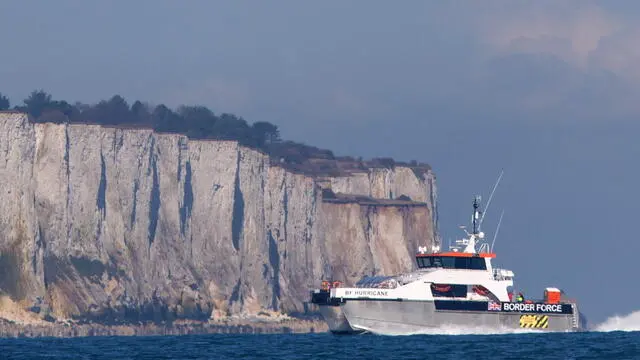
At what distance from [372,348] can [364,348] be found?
1.20 feet

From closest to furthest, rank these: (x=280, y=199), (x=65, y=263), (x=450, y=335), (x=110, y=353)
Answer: (x=110, y=353) < (x=450, y=335) < (x=65, y=263) < (x=280, y=199)

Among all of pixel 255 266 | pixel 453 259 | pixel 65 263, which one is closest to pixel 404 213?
pixel 255 266

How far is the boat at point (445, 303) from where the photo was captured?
9069 centimetres

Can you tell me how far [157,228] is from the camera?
136000mm

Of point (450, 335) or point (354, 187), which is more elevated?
point (354, 187)

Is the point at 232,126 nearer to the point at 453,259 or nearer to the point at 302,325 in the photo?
the point at 302,325

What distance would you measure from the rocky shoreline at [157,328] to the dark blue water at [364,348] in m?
23.8

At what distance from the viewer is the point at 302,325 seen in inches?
5625

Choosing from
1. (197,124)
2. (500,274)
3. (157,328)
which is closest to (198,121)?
(197,124)

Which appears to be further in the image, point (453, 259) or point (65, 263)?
point (65, 263)

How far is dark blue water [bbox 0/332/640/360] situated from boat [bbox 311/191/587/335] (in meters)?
1.39

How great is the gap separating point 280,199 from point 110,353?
74072 millimetres

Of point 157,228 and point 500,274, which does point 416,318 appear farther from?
point 157,228

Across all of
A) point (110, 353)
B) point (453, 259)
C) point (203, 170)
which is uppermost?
point (203, 170)
